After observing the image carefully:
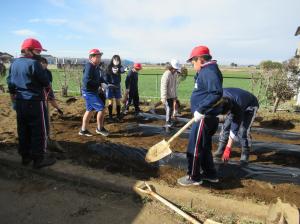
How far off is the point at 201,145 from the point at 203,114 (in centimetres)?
47

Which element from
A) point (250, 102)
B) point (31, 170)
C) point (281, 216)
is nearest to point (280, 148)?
point (250, 102)

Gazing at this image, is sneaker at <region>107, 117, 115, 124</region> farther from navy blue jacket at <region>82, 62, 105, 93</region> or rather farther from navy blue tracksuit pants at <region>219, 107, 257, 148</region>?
navy blue tracksuit pants at <region>219, 107, 257, 148</region>

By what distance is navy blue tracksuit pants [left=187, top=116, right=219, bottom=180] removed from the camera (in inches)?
164

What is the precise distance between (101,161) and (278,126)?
558 cm

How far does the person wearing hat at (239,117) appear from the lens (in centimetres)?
501

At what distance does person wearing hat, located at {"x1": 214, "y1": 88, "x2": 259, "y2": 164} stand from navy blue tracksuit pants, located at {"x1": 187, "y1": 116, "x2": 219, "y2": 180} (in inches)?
31.3

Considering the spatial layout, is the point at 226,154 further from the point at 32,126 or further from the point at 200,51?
the point at 32,126

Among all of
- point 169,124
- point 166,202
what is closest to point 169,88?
point 169,124

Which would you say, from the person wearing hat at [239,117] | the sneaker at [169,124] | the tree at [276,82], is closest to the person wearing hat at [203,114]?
the person wearing hat at [239,117]

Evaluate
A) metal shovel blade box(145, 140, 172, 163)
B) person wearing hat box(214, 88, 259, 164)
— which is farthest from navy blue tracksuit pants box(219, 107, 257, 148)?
metal shovel blade box(145, 140, 172, 163)

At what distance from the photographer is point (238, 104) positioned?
16.4ft

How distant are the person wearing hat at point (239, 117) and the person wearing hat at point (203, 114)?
0.83 metres

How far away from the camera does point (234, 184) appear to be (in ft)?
14.6

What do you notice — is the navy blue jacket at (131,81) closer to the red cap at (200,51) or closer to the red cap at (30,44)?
the red cap at (30,44)
